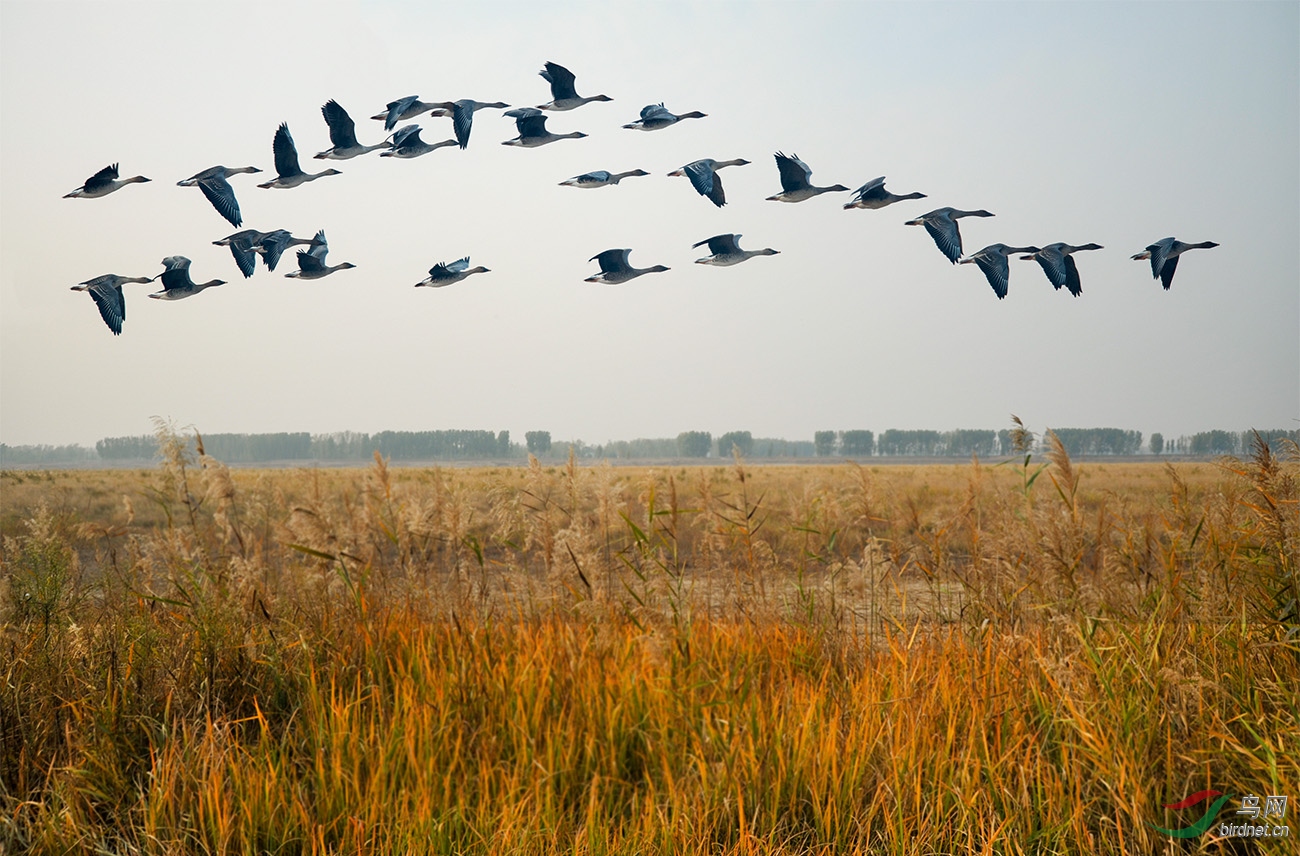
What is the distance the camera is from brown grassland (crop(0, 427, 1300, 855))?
324 centimetres

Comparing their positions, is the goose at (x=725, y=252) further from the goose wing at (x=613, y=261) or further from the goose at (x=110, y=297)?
the goose at (x=110, y=297)

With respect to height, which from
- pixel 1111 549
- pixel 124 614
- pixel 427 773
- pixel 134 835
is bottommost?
pixel 134 835

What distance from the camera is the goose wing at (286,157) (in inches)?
149

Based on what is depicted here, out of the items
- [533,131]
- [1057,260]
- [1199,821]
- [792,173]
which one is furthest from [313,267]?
[1199,821]

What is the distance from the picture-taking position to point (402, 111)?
3709 millimetres

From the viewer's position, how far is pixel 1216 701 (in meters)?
3.78

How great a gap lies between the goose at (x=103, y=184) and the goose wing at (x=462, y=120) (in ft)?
4.36

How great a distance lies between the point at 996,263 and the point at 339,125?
317 cm

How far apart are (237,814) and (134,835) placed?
0.47 m

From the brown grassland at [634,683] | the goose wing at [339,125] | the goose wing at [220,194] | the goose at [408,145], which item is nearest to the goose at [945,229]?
the brown grassland at [634,683]

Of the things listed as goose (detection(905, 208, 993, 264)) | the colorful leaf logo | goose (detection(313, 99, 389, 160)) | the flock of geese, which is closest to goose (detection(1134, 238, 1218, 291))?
the flock of geese

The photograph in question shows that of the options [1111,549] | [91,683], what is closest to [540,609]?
[91,683]

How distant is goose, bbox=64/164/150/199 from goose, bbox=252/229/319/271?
52 centimetres

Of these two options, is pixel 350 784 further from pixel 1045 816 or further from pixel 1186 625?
pixel 1186 625
